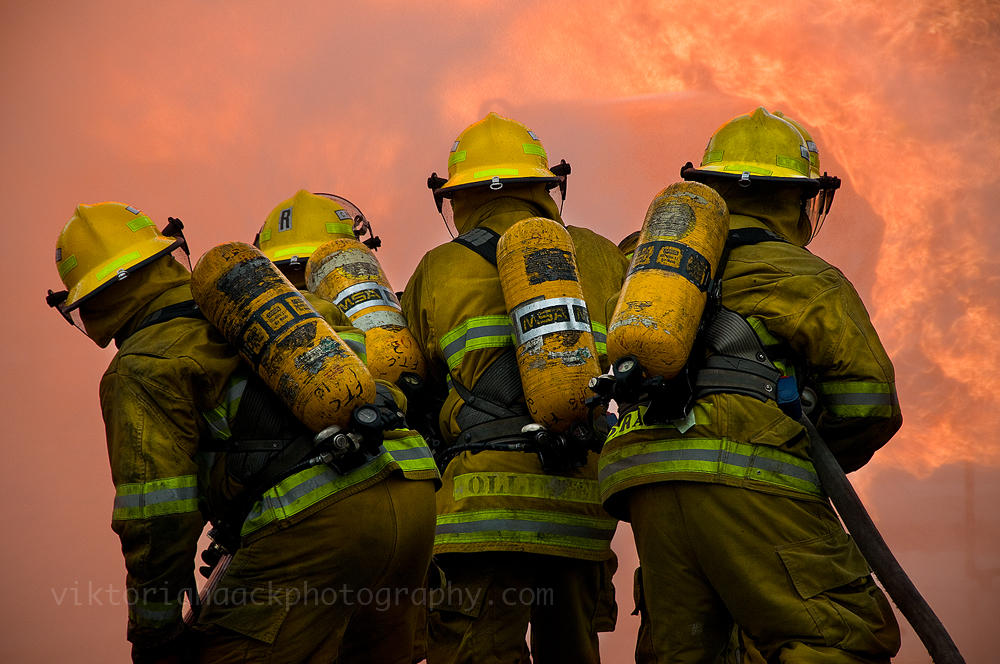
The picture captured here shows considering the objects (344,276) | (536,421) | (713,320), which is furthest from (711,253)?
(344,276)

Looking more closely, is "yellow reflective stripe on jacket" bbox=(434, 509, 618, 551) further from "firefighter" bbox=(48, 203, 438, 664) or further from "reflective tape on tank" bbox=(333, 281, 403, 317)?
"reflective tape on tank" bbox=(333, 281, 403, 317)

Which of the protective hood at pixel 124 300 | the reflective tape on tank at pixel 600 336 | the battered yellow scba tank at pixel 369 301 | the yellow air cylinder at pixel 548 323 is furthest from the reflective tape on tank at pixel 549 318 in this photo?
the protective hood at pixel 124 300

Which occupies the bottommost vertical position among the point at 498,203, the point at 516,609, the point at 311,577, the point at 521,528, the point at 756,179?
the point at 516,609

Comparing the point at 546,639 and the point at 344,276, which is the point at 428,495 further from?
the point at 344,276

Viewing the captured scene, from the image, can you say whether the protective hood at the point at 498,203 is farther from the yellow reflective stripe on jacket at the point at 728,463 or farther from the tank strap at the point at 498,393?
the yellow reflective stripe on jacket at the point at 728,463

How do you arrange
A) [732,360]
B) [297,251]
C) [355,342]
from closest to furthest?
[732,360] → [355,342] → [297,251]

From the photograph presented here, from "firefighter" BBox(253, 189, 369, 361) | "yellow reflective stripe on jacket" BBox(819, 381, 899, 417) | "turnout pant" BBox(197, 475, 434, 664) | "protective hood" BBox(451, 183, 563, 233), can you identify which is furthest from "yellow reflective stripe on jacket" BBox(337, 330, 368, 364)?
"firefighter" BBox(253, 189, 369, 361)

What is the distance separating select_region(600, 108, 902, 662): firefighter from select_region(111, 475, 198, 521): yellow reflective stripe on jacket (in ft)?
4.73

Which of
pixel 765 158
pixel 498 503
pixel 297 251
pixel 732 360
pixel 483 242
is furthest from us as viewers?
pixel 297 251

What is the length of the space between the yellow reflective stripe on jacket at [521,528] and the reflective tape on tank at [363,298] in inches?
45.9

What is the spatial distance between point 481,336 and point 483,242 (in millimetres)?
492

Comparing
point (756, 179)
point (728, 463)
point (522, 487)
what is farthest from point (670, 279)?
point (522, 487)

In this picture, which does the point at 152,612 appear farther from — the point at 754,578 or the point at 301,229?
the point at 301,229

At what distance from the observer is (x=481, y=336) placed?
4.57 metres
